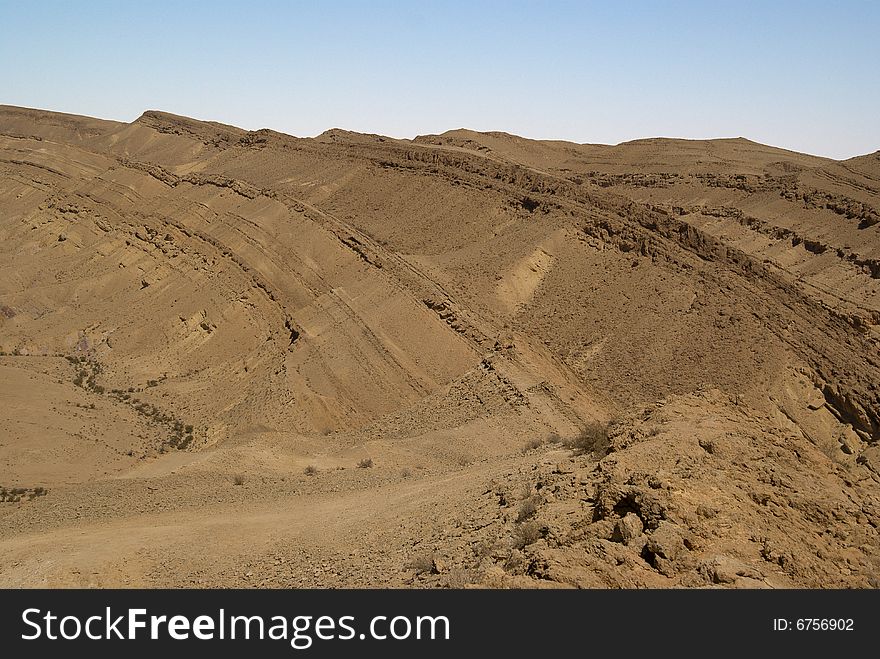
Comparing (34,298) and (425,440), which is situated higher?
(34,298)

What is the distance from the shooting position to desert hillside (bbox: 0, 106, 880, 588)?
7832 millimetres

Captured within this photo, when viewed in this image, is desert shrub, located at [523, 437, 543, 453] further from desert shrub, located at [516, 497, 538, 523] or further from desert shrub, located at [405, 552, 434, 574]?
desert shrub, located at [405, 552, 434, 574]

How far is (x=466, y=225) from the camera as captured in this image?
24656 mm

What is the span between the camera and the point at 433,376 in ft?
60.9

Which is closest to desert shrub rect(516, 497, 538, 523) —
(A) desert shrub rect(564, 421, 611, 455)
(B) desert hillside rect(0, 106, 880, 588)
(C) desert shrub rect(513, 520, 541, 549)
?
(B) desert hillside rect(0, 106, 880, 588)

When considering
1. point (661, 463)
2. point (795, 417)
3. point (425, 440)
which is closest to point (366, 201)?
point (425, 440)

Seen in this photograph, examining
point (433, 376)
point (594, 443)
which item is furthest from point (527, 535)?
point (433, 376)

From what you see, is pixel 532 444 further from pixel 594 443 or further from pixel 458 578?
pixel 458 578

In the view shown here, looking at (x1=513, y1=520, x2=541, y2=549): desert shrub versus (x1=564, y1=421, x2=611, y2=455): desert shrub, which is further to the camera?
(x1=564, y1=421, x2=611, y2=455): desert shrub

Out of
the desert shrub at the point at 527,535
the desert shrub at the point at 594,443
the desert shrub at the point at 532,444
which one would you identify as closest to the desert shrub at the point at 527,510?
the desert shrub at the point at 527,535
